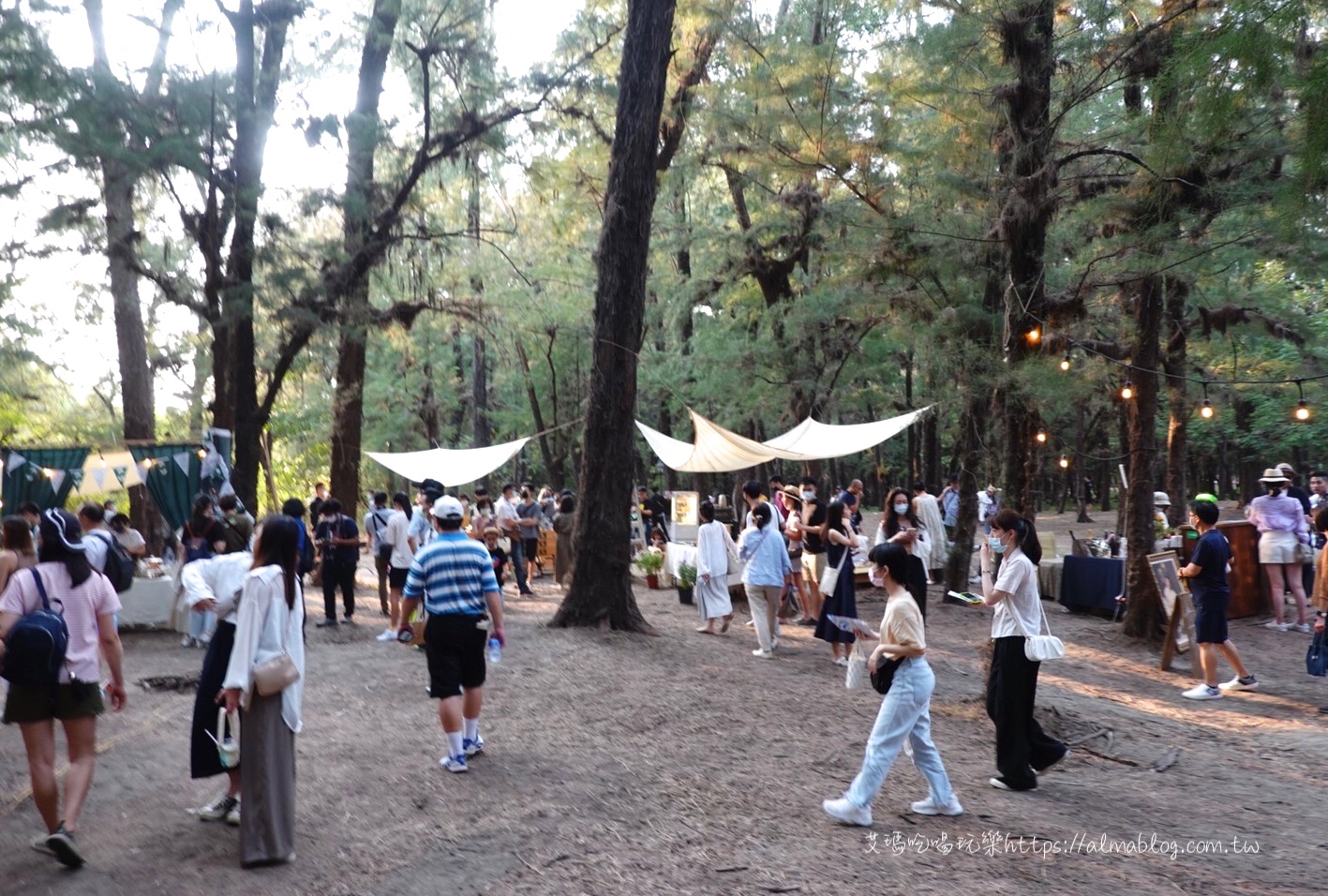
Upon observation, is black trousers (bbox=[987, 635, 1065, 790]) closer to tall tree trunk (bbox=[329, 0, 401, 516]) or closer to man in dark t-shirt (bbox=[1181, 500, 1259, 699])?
man in dark t-shirt (bbox=[1181, 500, 1259, 699])

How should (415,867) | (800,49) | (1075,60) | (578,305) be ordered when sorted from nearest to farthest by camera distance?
(415,867), (1075,60), (800,49), (578,305)

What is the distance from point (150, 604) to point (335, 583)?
2374 millimetres

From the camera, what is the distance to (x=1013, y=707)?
591cm

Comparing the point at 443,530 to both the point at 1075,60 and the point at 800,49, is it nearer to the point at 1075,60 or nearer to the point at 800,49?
the point at 1075,60

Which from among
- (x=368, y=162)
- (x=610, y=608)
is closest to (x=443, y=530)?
(x=610, y=608)

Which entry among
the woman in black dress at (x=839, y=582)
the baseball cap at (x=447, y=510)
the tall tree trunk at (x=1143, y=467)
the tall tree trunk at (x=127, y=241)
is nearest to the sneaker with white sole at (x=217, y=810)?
the baseball cap at (x=447, y=510)

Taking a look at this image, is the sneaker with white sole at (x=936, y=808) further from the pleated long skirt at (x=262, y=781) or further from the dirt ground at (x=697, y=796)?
the pleated long skirt at (x=262, y=781)

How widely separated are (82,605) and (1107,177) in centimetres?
1040

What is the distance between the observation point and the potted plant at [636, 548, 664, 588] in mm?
17672

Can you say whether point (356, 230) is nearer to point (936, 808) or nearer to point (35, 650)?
point (35, 650)

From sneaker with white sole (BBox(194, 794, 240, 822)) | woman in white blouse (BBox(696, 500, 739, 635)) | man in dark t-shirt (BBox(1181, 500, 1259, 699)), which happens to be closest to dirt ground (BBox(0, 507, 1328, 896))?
sneaker with white sole (BBox(194, 794, 240, 822))

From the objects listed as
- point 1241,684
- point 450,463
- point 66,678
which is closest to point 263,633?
point 66,678

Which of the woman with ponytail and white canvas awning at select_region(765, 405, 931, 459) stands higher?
white canvas awning at select_region(765, 405, 931, 459)

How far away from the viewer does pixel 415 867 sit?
4812 mm
